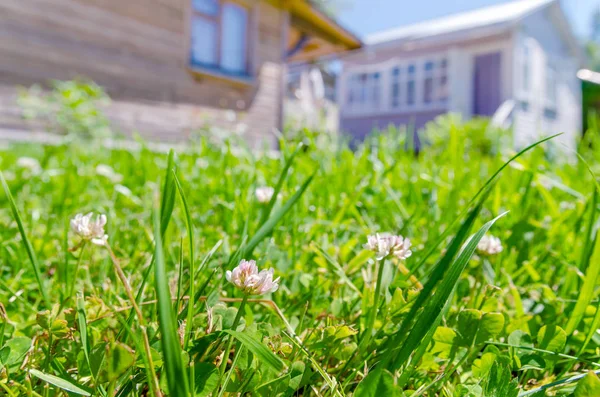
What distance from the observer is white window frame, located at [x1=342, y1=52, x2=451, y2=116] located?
47.3ft

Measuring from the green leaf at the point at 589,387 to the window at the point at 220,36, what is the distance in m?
7.11

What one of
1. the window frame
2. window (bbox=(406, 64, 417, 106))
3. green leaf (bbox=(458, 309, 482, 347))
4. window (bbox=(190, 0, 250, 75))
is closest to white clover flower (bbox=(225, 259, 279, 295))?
green leaf (bbox=(458, 309, 482, 347))

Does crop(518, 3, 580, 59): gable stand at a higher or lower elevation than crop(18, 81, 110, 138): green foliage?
higher

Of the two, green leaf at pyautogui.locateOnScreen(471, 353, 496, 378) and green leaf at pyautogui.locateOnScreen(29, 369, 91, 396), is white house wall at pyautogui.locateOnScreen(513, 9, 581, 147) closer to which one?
green leaf at pyautogui.locateOnScreen(471, 353, 496, 378)

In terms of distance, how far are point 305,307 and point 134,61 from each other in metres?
6.39

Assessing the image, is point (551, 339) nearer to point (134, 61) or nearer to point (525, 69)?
point (134, 61)

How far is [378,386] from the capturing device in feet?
1.22

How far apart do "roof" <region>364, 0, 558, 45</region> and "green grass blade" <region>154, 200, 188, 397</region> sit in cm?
1381

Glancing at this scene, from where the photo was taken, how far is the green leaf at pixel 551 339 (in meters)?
0.55

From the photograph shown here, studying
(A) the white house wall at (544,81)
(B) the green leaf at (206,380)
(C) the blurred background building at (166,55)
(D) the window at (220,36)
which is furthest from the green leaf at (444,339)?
(A) the white house wall at (544,81)

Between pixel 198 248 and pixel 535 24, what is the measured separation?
1647 centimetres

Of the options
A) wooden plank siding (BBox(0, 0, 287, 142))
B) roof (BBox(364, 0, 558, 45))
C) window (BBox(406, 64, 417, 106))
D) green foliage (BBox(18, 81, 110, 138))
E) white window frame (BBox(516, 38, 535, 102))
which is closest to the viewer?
green foliage (BBox(18, 81, 110, 138))

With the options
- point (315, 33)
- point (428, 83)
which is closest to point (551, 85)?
point (428, 83)

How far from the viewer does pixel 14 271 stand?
2.88 ft
